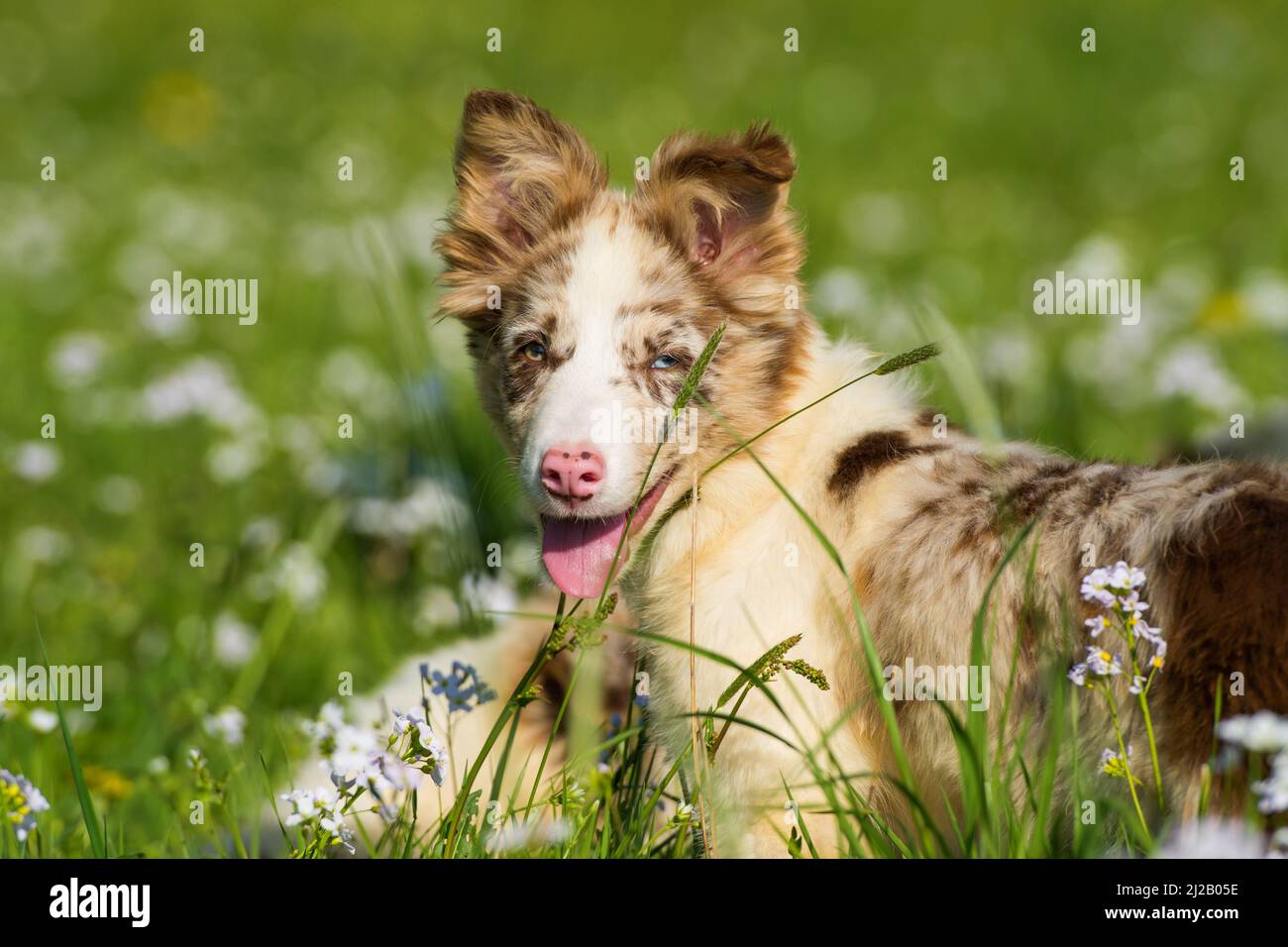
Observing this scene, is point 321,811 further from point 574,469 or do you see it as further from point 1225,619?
point 1225,619

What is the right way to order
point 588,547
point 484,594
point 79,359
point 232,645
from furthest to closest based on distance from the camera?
1. point 79,359
2. point 232,645
3. point 484,594
4. point 588,547

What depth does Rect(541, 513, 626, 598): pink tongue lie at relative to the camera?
370cm

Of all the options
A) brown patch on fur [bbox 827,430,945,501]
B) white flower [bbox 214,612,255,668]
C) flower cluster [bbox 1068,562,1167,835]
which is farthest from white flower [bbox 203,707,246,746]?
flower cluster [bbox 1068,562,1167,835]

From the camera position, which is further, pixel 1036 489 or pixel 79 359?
pixel 79 359

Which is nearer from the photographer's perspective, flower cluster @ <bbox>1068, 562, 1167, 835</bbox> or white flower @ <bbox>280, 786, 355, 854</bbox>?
flower cluster @ <bbox>1068, 562, 1167, 835</bbox>

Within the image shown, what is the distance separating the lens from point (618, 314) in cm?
370

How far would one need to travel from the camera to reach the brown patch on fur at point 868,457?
11.7 ft

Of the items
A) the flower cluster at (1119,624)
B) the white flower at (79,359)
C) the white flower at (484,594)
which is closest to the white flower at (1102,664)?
the flower cluster at (1119,624)

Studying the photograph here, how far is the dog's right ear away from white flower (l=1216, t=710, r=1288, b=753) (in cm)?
218

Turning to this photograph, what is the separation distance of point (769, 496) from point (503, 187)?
120 cm

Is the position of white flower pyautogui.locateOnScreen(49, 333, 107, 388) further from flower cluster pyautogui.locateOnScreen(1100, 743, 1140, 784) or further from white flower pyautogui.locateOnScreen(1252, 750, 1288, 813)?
white flower pyautogui.locateOnScreen(1252, 750, 1288, 813)

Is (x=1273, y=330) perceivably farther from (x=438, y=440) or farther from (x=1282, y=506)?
(x=1282, y=506)

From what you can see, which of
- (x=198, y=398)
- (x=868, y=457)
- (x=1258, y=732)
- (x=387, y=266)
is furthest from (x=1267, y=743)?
(x=198, y=398)

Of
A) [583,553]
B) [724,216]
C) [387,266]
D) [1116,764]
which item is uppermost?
[387,266]
